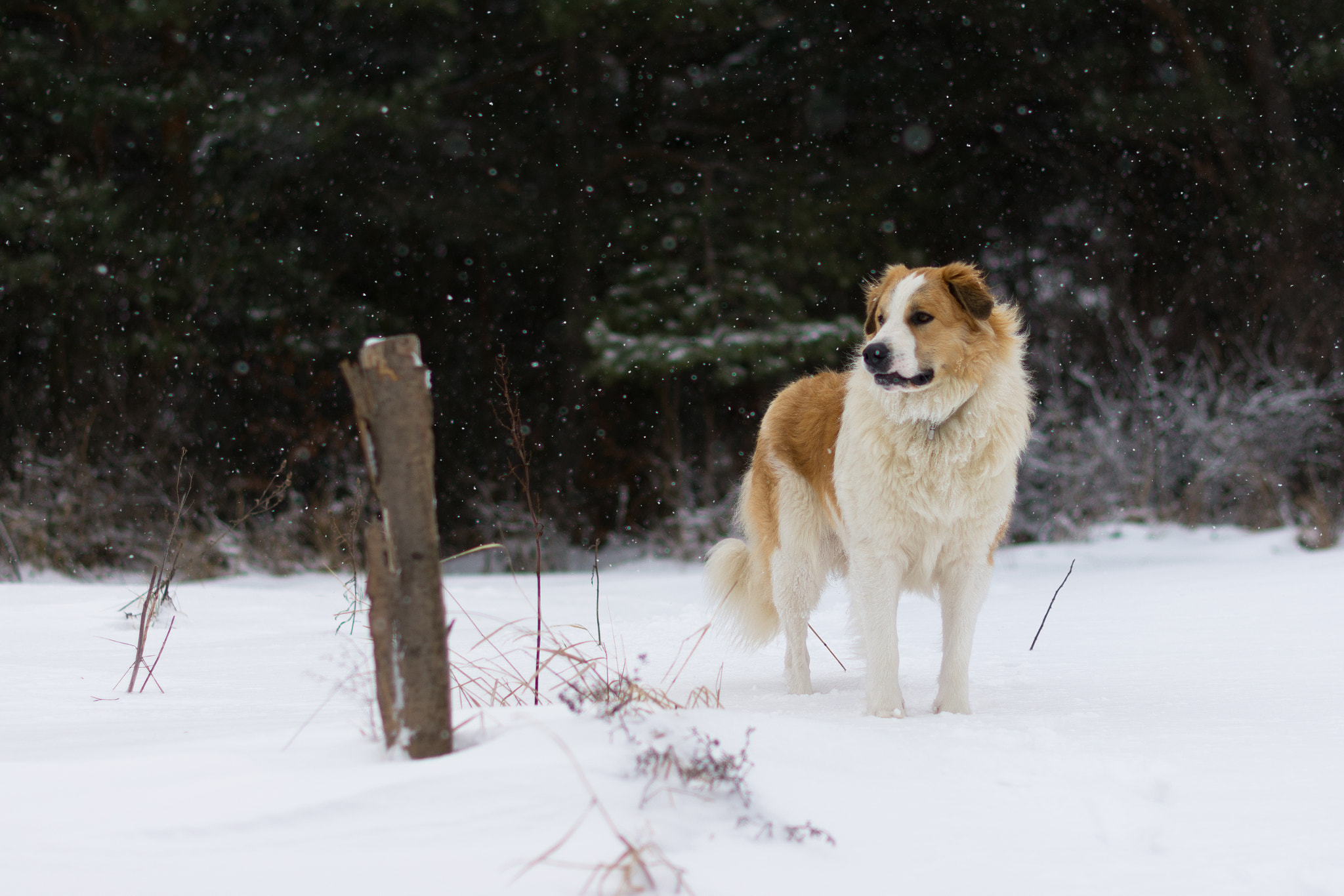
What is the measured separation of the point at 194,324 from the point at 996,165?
10.8 metres

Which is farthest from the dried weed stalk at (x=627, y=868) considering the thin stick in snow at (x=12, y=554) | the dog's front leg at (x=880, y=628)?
the thin stick in snow at (x=12, y=554)

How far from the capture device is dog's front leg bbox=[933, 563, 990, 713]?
3.26 meters

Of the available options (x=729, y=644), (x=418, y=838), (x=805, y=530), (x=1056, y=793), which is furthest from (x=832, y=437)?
(x=418, y=838)

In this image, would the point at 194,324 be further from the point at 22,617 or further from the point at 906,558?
the point at 906,558

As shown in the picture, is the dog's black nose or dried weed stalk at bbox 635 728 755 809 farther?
the dog's black nose

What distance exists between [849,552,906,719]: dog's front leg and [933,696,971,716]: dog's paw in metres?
0.14

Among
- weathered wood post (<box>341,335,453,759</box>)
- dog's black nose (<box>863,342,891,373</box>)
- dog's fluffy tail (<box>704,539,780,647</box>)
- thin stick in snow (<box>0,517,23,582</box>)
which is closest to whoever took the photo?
weathered wood post (<box>341,335,453,759</box>)

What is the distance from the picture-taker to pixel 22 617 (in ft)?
15.8

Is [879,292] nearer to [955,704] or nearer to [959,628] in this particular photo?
[959,628]

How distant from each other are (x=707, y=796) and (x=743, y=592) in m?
2.43

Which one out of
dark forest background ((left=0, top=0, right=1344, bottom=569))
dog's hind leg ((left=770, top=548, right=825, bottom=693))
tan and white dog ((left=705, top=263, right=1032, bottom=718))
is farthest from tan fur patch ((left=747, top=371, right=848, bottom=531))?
dark forest background ((left=0, top=0, right=1344, bottom=569))

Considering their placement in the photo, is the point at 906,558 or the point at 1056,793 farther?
the point at 906,558

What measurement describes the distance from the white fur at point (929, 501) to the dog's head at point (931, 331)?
42mm

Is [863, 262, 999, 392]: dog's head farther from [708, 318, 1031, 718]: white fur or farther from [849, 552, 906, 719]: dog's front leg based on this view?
[849, 552, 906, 719]: dog's front leg
